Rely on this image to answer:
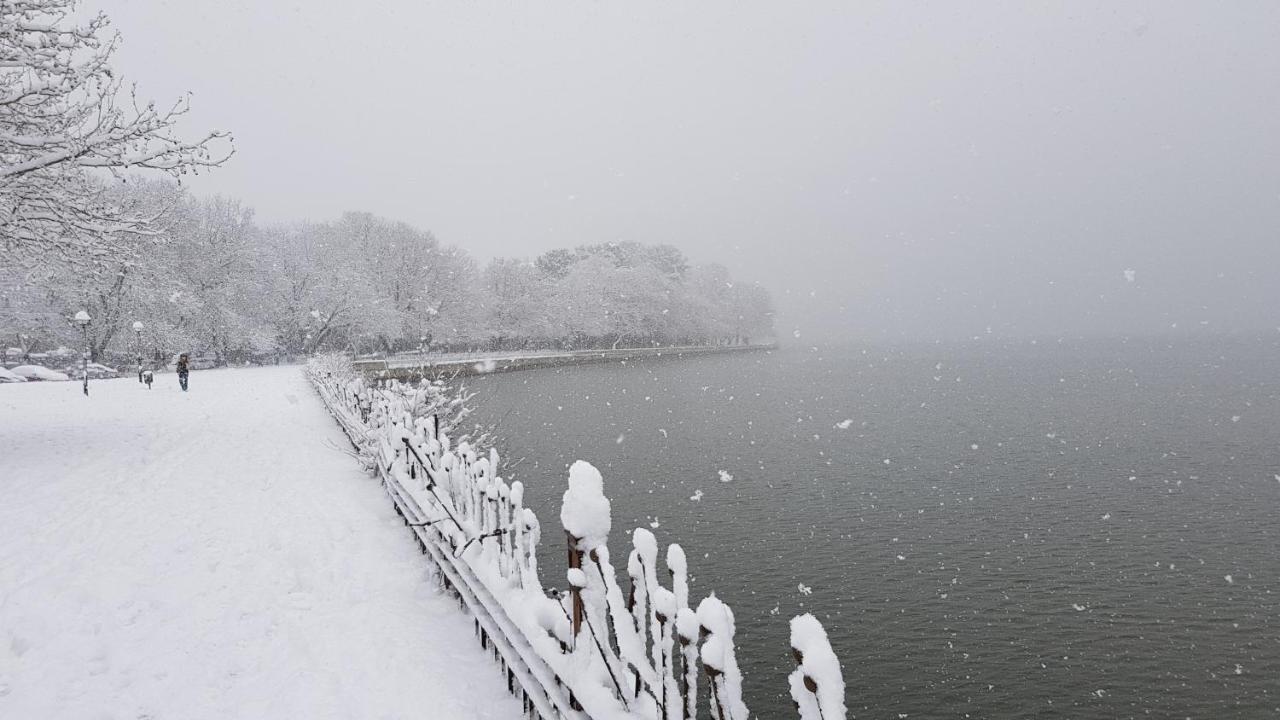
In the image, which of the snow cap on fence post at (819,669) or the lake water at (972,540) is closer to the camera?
the snow cap on fence post at (819,669)

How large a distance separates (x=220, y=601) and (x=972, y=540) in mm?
14518

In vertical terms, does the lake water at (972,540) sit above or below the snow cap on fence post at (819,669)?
below

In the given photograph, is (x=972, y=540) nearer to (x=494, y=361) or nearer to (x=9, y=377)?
(x=9, y=377)

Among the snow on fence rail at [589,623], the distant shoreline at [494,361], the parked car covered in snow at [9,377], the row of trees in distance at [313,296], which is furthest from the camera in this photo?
the distant shoreline at [494,361]

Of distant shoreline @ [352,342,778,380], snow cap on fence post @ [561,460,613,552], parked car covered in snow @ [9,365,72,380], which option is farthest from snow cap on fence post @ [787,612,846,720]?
parked car covered in snow @ [9,365,72,380]

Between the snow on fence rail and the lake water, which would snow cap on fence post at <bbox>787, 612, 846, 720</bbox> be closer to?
the snow on fence rail

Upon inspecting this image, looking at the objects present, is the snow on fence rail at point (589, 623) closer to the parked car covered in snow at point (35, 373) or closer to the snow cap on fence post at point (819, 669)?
the snow cap on fence post at point (819, 669)

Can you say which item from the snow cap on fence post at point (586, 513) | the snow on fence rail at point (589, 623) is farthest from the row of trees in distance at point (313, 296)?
the snow cap on fence post at point (586, 513)

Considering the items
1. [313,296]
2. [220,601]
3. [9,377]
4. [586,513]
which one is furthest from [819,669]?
[313,296]

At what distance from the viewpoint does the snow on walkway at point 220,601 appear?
407cm

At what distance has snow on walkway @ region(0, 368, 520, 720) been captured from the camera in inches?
160

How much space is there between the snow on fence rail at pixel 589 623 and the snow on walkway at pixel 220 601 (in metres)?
0.39

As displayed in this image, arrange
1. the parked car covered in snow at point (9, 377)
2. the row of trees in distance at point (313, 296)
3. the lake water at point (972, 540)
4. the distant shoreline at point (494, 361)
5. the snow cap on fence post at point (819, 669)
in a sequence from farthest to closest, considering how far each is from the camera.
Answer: the distant shoreline at point (494, 361) → the row of trees in distance at point (313, 296) → the parked car covered in snow at point (9, 377) → the lake water at point (972, 540) → the snow cap on fence post at point (819, 669)

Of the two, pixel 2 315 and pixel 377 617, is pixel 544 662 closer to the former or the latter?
pixel 377 617
